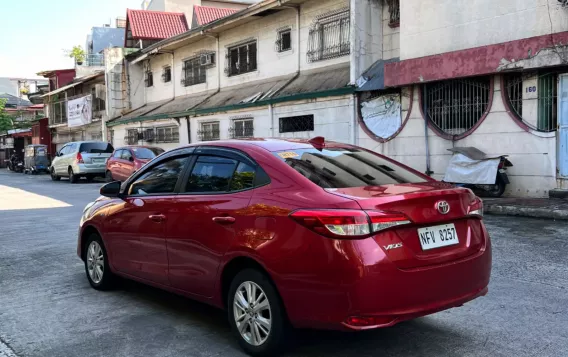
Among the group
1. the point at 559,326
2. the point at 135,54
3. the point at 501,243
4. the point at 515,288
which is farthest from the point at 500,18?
the point at 135,54

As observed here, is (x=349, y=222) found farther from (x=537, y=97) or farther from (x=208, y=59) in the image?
(x=208, y=59)

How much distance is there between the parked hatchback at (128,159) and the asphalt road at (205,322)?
1080cm

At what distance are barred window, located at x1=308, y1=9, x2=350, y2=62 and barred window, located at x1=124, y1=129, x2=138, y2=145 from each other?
41.4ft

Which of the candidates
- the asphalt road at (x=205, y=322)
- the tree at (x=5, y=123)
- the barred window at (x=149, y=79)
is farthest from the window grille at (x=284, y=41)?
the tree at (x=5, y=123)

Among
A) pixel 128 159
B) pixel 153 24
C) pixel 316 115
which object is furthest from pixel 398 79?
pixel 153 24

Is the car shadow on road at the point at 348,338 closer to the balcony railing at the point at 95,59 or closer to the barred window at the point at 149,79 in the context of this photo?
the barred window at the point at 149,79

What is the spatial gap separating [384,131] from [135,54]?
1759 cm

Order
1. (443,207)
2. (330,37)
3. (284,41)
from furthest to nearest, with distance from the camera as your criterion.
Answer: (284,41)
(330,37)
(443,207)

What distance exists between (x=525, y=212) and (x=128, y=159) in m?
12.7

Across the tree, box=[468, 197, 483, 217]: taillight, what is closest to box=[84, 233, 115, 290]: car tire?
box=[468, 197, 483, 217]: taillight

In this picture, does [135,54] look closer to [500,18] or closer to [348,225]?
[500,18]

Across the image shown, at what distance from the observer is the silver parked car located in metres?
21.7

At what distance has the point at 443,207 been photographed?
11.3 feet

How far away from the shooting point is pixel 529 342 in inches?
147
